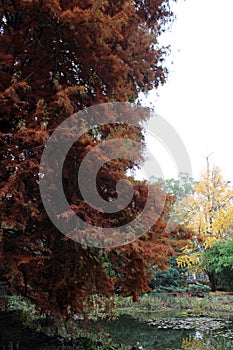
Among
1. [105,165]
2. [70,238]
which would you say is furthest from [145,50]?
[70,238]

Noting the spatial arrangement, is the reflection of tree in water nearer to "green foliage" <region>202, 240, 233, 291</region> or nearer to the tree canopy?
"green foliage" <region>202, 240, 233, 291</region>

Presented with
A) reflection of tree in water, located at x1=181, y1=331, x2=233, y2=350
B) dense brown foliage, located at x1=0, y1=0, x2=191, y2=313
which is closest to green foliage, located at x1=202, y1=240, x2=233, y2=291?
reflection of tree in water, located at x1=181, y1=331, x2=233, y2=350

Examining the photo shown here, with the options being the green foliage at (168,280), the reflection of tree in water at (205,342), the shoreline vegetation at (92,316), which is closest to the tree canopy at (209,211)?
the green foliage at (168,280)

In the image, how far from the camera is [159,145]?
7.05 metres

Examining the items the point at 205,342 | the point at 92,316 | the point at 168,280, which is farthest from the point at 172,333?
the point at 168,280

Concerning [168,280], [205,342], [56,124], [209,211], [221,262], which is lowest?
[205,342]

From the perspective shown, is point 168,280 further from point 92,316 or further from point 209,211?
point 92,316

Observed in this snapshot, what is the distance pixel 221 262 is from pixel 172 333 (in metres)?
6.02

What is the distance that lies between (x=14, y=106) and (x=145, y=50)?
1.89 metres

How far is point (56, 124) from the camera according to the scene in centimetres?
334

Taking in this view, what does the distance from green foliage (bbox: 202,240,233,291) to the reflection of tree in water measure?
6012mm

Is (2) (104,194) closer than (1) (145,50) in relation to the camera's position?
Yes

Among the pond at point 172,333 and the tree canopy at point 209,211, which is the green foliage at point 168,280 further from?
the pond at point 172,333

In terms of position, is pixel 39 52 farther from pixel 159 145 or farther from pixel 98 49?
pixel 159 145
